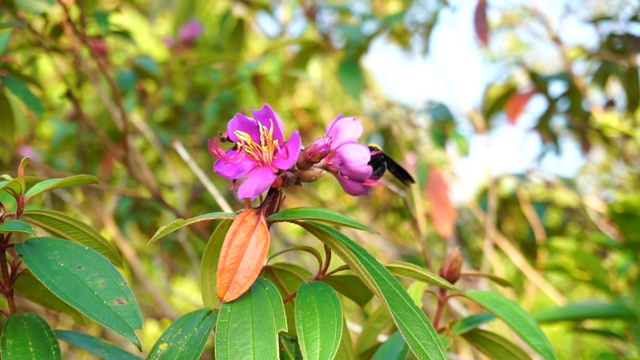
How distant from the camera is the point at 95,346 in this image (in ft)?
2.05

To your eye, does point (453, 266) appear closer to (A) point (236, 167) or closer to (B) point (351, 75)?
(A) point (236, 167)

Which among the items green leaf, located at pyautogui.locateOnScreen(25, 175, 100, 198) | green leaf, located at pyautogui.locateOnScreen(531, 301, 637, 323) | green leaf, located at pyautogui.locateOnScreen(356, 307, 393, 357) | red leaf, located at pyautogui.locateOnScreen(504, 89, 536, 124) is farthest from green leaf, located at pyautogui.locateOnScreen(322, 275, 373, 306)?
red leaf, located at pyautogui.locateOnScreen(504, 89, 536, 124)

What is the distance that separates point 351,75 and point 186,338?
1170 mm

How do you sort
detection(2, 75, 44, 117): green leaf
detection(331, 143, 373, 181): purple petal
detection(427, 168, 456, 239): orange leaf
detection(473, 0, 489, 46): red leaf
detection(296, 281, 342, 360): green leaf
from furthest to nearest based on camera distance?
1. detection(427, 168, 456, 239): orange leaf
2. detection(473, 0, 489, 46): red leaf
3. detection(2, 75, 44, 117): green leaf
4. detection(331, 143, 373, 181): purple petal
5. detection(296, 281, 342, 360): green leaf

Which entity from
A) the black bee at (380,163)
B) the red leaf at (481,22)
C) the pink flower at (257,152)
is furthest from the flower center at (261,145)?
the red leaf at (481,22)

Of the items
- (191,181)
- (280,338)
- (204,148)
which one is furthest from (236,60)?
(280,338)

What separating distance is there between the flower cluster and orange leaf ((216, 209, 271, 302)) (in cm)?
→ 4

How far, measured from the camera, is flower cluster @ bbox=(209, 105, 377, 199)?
1.87 feet

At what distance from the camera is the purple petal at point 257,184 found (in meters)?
0.55

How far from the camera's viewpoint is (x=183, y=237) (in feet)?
5.62

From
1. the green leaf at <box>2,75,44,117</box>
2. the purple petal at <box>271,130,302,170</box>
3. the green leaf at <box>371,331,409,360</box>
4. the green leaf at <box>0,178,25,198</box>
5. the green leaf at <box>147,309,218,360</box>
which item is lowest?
the green leaf at <box>371,331,409,360</box>

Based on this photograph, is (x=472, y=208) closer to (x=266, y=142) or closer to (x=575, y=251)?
(x=575, y=251)

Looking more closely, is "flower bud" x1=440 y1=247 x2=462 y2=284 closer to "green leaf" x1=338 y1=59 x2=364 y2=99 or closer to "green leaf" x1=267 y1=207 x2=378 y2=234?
"green leaf" x1=267 y1=207 x2=378 y2=234

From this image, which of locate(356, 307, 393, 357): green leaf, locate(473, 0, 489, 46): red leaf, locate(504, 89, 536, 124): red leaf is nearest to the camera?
locate(356, 307, 393, 357): green leaf
